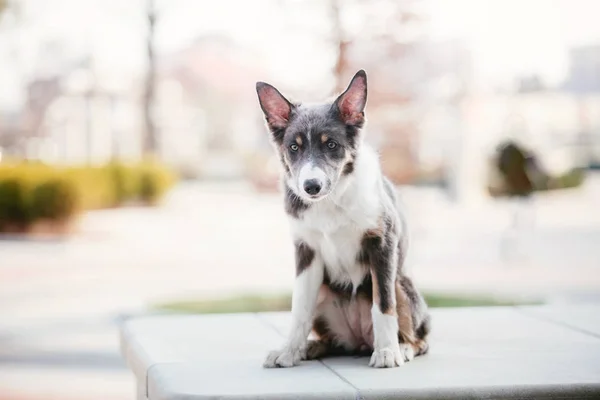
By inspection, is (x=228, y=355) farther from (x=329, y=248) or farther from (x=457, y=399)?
(x=457, y=399)

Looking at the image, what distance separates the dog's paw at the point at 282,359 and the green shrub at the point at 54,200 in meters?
12.6

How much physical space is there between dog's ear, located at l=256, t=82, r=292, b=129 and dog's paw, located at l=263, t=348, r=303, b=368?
727 millimetres

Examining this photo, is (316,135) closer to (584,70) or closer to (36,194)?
(36,194)

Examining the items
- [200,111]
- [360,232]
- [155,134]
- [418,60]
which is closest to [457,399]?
[360,232]

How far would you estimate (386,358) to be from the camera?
273 centimetres

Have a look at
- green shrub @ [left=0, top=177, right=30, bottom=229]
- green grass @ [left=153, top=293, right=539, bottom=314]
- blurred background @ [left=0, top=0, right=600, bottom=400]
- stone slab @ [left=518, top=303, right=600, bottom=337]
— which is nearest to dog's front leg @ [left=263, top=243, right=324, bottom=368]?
stone slab @ [left=518, top=303, right=600, bottom=337]

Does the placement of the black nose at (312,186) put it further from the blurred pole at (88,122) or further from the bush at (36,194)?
the blurred pole at (88,122)

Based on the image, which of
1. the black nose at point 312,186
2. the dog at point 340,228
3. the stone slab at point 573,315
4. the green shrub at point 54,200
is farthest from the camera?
the green shrub at point 54,200

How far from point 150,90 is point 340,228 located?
15.3m

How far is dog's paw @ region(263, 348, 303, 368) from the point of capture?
109 inches

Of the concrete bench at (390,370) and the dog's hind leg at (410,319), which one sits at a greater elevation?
the dog's hind leg at (410,319)

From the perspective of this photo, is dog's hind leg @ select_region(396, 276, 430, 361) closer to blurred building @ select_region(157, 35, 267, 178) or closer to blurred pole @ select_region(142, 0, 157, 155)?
blurred pole @ select_region(142, 0, 157, 155)

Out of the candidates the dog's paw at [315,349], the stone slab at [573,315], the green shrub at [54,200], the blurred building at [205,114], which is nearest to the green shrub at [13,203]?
the green shrub at [54,200]

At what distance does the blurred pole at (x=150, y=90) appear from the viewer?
49.9ft
